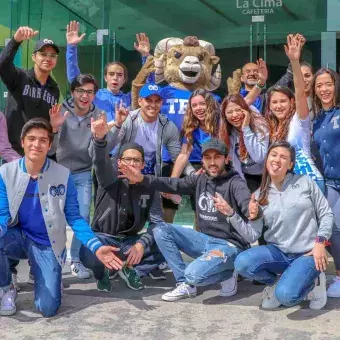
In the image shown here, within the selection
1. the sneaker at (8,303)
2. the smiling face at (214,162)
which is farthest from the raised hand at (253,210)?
the sneaker at (8,303)

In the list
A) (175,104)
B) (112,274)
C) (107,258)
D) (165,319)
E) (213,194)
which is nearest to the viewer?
(165,319)

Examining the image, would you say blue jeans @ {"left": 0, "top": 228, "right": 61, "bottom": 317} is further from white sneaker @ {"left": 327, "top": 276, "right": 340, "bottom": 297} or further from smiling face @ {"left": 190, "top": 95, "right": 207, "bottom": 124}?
white sneaker @ {"left": 327, "top": 276, "right": 340, "bottom": 297}

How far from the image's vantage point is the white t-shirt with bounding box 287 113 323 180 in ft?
14.4

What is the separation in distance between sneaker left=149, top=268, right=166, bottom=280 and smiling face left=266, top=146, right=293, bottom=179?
4.33 ft

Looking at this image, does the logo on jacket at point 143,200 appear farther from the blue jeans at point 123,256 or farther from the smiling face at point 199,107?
the smiling face at point 199,107

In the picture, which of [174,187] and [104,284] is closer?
[104,284]

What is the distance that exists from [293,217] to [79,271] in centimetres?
186

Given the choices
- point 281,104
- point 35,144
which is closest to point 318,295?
point 281,104

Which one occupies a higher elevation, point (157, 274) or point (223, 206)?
point (223, 206)

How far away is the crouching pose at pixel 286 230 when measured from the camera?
3961 millimetres

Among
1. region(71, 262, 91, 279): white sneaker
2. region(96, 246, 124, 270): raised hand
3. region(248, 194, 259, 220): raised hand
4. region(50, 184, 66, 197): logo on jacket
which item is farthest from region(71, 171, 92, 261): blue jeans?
region(248, 194, 259, 220): raised hand

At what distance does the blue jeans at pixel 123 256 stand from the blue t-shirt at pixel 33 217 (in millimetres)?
375

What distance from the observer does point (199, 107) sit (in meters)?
4.98

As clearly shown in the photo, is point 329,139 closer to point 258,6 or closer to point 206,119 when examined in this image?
point 206,119
